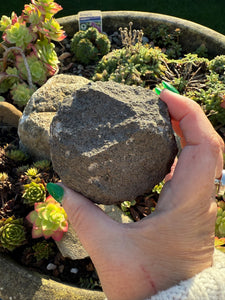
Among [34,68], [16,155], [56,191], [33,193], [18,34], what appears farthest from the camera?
[34,68]

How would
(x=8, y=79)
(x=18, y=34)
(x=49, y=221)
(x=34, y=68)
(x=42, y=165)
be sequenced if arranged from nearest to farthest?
(x=49, y=221), (x=42, y=165), (x=18, y=34), (x=34, y=68), (x=8, y=79)

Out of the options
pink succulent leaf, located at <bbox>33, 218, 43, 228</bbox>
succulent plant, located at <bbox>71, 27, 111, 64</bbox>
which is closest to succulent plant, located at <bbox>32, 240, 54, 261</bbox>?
pink succulent leaf, located at <bbox>33, 218, 43, 228</bbox>

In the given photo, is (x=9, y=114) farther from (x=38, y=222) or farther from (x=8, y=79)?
(x=38, y=222)

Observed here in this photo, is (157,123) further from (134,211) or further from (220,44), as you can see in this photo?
(220,44)

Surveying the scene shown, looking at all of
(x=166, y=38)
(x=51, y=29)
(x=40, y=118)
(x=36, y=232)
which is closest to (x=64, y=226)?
(x=36, y=232)

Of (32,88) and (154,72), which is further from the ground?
(154,72)

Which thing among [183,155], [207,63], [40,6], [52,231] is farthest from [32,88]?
[183,155]
